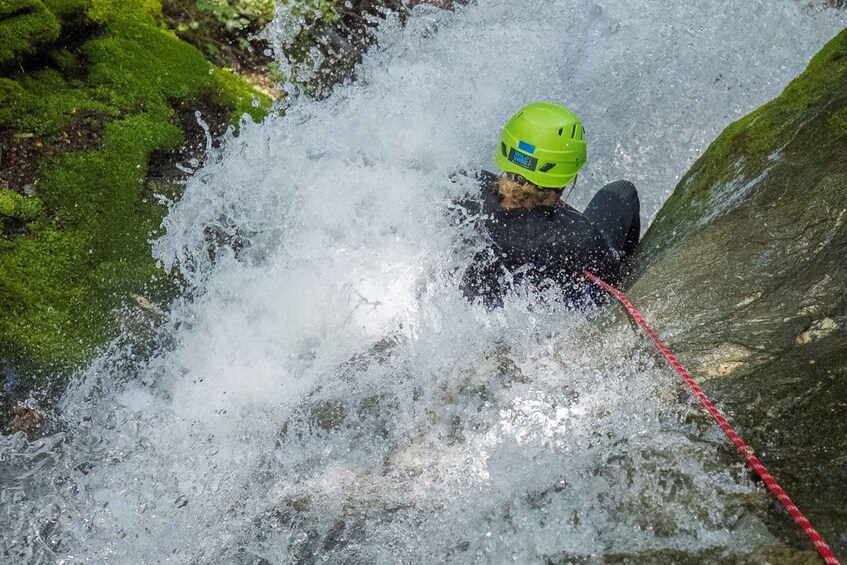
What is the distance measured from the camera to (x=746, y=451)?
254 cm

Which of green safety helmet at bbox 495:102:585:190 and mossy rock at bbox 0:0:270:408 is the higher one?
green safety helmet at bbox 495:102:585:190

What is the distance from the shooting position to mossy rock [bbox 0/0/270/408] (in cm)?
414

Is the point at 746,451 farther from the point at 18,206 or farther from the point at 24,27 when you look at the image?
the point at 24,27

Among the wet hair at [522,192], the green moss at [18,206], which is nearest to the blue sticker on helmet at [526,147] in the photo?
the wet hair at [522,192]

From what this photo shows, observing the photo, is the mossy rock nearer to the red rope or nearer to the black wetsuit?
the black wetsuit

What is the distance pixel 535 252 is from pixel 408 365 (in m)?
1.04

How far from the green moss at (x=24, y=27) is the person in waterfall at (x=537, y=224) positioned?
3.61m

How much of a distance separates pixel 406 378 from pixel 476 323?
0.63 metres

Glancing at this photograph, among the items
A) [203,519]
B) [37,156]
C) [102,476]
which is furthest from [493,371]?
[37,156]

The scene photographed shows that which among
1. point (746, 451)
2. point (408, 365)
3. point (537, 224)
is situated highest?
point (537, 224)

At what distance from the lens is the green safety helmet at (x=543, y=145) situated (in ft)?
12.9

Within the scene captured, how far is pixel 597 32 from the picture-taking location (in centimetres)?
658

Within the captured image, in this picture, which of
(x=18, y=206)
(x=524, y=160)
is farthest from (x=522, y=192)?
(x=18, y=206)

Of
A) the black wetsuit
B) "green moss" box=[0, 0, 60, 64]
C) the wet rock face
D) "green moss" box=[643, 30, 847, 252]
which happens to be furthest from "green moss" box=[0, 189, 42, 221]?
"green moss" box=[643, 30, 847, 252]
